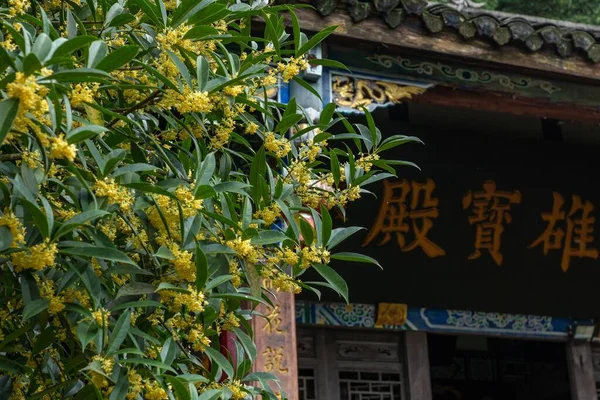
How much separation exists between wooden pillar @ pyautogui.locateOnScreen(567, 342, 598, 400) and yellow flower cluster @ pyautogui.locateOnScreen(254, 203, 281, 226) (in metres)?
4.63

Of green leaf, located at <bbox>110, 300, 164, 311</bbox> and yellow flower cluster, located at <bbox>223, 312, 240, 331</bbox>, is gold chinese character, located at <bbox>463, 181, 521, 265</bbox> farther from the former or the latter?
green leaf, located at <bbox>110, 300, 164, 311</bbox>

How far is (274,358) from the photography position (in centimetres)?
438

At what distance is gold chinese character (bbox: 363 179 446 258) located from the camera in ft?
21.1

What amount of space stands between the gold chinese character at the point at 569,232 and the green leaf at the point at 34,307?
492 cm

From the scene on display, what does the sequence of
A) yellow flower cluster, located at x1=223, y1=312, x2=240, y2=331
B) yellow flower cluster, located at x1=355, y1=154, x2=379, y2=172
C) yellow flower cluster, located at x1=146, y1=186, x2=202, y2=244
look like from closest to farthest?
yellow flower cluster, located at x1=146, y1=186, x2=202, y2=244, yellow flower cluster, located at x1=223, y1=312, x2=240, y2=331, yellow flower cluster, located at x1=355, y1=154, x2=379, y2=172

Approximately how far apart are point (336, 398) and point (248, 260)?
3.87m

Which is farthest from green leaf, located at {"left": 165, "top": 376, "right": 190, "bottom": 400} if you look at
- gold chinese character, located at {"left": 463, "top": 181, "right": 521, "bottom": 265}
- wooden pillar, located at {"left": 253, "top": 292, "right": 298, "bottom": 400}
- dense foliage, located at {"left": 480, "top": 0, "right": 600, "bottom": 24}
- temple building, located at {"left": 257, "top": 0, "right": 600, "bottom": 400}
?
dense foliage, located at {"left": 480, "top": 0, "right": 600, "bottom": 24}

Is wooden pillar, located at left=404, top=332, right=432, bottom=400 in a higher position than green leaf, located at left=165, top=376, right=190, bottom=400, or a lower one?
lower

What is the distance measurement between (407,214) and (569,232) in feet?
3.62

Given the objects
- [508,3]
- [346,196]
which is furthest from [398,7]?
[508,3]

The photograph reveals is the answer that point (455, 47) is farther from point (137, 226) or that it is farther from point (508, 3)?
point (508, 3)

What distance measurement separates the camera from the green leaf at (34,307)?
2260 millimetres

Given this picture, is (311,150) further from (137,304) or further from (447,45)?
(447,45)

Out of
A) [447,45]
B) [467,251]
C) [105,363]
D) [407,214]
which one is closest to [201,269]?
[105,363]
